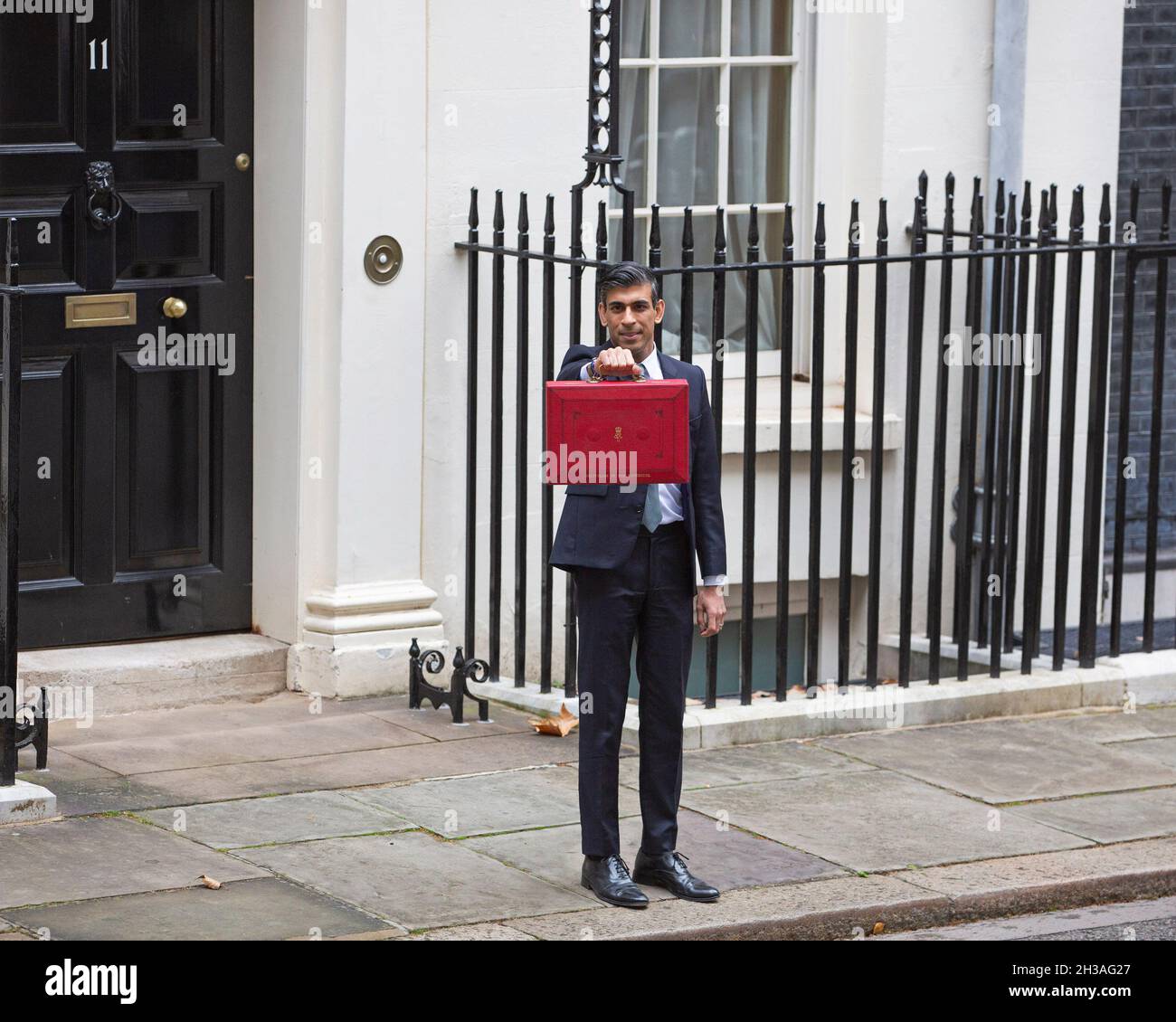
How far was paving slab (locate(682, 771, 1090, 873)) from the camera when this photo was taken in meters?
6.75

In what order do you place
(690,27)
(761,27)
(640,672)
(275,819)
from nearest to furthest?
(640,672)
(275,819)
(690,27)
(761,27)

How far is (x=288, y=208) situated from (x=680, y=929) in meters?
3.63

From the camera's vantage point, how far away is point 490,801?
7086 mm

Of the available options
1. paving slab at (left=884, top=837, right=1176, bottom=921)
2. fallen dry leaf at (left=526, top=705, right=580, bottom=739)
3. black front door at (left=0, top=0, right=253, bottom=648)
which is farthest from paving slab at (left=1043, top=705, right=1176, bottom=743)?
black front door at (left=0, top=0, right=253, bottom=648)

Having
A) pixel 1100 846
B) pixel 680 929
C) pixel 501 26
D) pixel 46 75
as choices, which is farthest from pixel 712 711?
pixel 46 75

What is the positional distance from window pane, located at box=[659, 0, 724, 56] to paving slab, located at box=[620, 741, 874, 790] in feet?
10.3

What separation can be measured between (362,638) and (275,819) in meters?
1.66

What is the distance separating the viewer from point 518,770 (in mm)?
7484

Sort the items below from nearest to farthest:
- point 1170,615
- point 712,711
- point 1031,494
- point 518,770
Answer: point 518,770, point 712,711, point 1031,494, point 1170,615

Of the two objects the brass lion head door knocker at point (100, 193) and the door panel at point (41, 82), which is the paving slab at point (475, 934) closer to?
the brass lion head door knocker at point (100, 193)

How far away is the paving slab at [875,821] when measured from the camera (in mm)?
6750

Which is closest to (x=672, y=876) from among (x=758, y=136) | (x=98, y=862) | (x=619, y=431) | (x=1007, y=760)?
(x=619, y=431)

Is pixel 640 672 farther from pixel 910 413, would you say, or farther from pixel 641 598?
pixel 910 413
